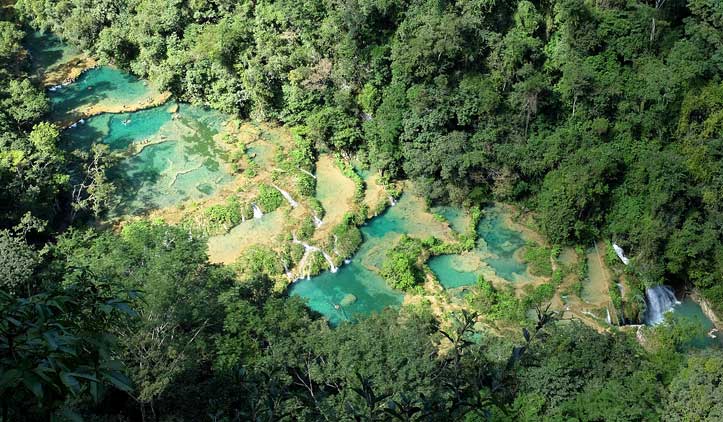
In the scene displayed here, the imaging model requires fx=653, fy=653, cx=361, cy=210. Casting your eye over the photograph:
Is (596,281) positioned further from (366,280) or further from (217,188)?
(217,188)

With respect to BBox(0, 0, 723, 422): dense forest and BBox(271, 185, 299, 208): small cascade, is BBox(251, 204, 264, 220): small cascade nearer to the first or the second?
BBox(271, 185, 299, 208): small cascade

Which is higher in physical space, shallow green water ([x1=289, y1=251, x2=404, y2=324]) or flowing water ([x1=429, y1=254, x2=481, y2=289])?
flowing water ([x1=429, y1=254, x2=481, y2=289])

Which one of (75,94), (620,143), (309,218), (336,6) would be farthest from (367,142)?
(75,94)

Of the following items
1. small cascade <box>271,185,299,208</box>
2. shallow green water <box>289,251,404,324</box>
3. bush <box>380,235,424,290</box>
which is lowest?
shallow green water <box>289,251,404,324</box>

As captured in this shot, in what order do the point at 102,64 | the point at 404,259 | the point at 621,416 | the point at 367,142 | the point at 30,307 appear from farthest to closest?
the point at 102,64
the point at 367,142
the point at 404,259
the point at 621,416
the point at 30,307

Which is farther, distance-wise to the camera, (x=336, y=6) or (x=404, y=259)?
(x=336, y=6)

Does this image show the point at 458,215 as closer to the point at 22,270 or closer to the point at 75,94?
the point at 22,270

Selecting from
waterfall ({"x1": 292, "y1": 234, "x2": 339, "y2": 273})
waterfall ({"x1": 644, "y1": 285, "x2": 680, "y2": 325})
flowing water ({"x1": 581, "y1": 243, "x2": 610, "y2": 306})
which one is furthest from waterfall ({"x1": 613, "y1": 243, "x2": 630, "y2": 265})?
waterfall ({"x1": 292, "y1": 234, "x2": 339, "y2": 273})
